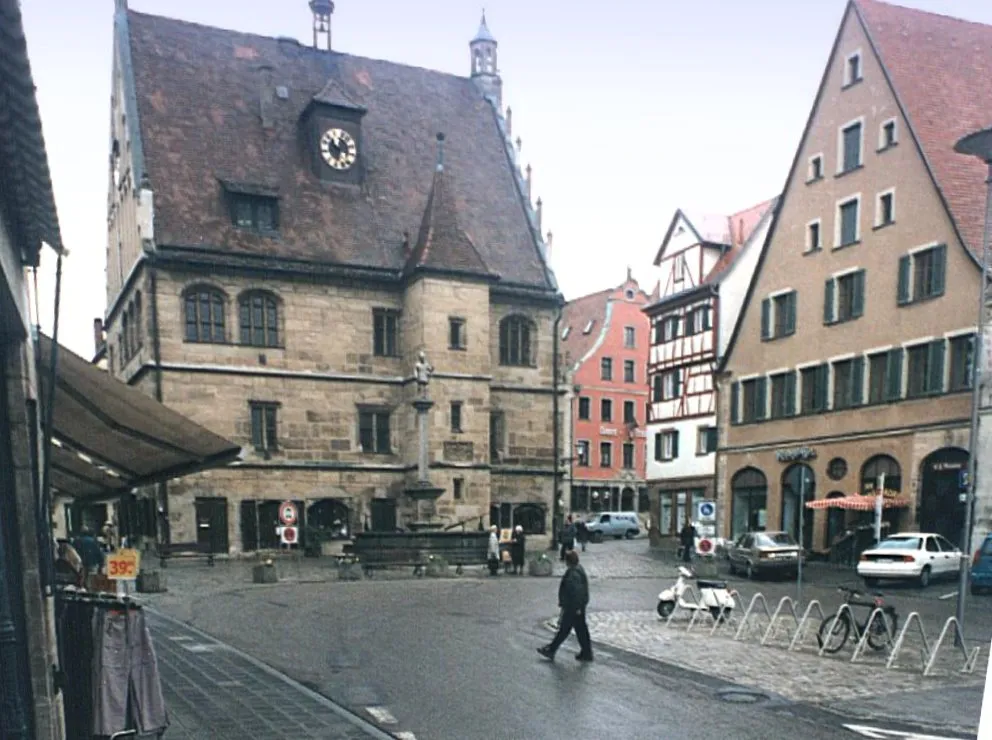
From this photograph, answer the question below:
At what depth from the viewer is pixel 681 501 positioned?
3762 cm

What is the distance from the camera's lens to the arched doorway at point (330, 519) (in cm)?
3166

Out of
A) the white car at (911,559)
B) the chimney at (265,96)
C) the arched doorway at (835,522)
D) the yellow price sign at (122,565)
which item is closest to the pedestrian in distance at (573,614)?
the yellow price sign at (122,565)

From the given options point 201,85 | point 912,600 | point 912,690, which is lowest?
point 912,690

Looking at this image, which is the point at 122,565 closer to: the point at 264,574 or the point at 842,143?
the point at 264,574

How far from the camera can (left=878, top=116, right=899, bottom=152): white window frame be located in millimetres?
21819

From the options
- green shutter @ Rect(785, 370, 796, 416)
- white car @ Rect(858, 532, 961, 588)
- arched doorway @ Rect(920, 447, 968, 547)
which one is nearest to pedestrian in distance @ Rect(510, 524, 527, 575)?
white car @ Rect(858, 532, 961, 588)

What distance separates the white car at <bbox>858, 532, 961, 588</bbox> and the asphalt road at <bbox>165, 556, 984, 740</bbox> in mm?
7248

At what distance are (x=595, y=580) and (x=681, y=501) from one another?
610 inches

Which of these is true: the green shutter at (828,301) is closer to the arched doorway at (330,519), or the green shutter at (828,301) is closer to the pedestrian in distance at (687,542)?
the pedestrian in distance at (687,542)

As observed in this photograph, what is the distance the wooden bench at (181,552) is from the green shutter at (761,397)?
17.9 meters

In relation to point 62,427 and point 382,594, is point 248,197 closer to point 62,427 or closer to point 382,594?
point 382,594

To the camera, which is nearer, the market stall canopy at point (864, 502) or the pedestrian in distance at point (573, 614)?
the pedestrian in distance at point (573, 614)

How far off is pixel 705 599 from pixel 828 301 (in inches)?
569

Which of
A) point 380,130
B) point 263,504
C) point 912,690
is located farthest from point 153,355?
point 912,690
